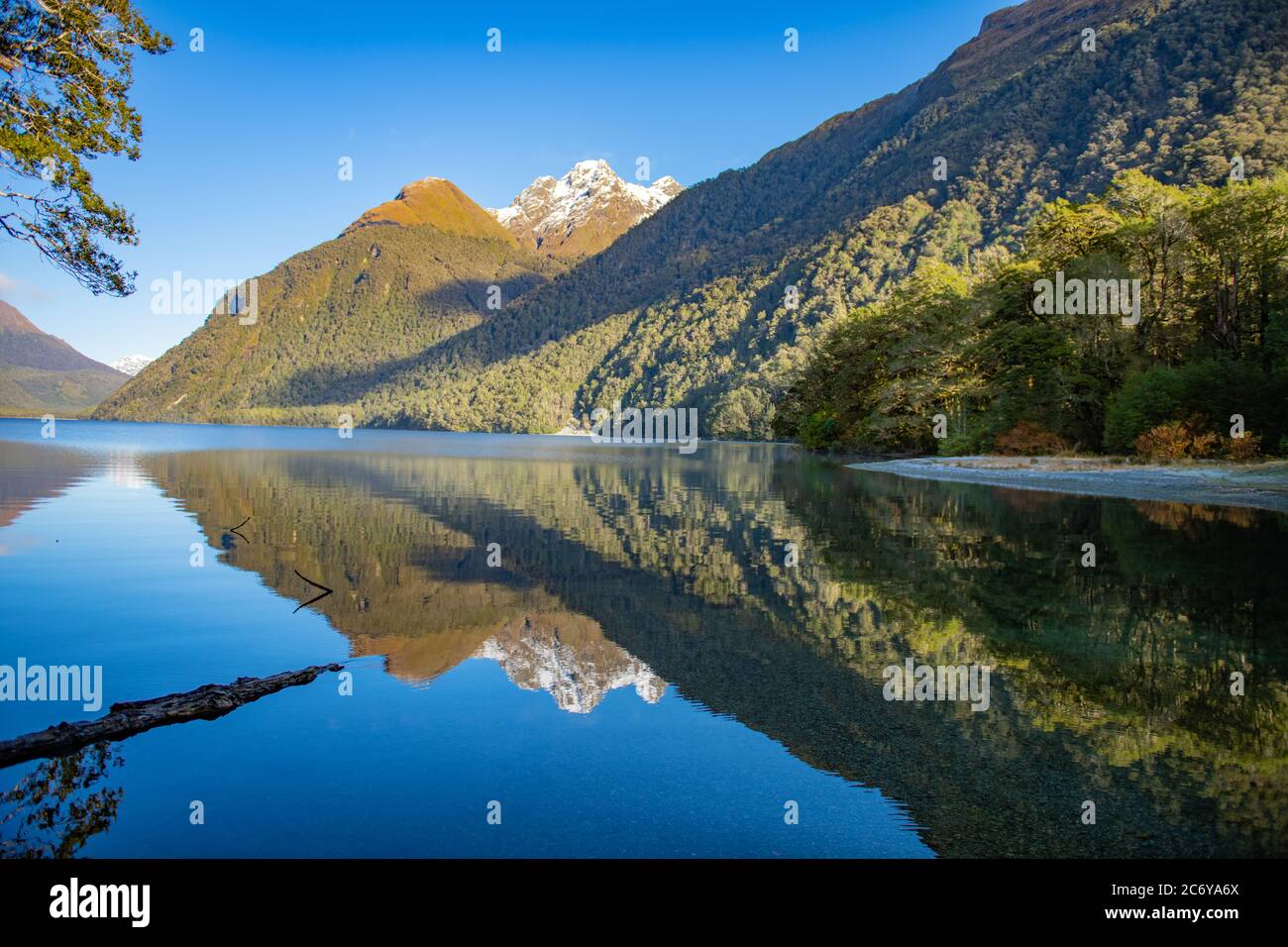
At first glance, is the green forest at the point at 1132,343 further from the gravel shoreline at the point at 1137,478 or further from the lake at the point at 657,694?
the lake at the point at 657,694

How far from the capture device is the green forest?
36.8 m

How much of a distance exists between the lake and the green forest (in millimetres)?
20729

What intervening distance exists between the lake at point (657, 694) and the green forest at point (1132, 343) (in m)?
20.7

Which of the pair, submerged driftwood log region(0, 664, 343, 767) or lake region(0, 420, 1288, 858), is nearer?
lake region(0, 420, 1288, 858)

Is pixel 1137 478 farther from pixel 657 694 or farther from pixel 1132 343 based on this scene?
pixel 657 694

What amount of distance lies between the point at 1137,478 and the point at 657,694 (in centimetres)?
3501

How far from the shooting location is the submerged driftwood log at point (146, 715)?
6.14 metres

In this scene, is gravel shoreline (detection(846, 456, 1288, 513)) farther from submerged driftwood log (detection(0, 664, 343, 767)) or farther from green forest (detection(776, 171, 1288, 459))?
submerged driftwood log (detection(0, 664, 343, 767))

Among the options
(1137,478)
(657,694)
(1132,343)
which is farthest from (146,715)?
(1132,343)

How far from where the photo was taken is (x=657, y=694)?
8.17 meters

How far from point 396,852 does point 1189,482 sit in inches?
1447

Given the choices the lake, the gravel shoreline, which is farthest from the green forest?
the lake

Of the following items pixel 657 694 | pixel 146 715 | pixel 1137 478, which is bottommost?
pixel 657 694

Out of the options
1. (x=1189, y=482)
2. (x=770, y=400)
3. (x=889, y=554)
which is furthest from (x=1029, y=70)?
(x=889, y=554)
